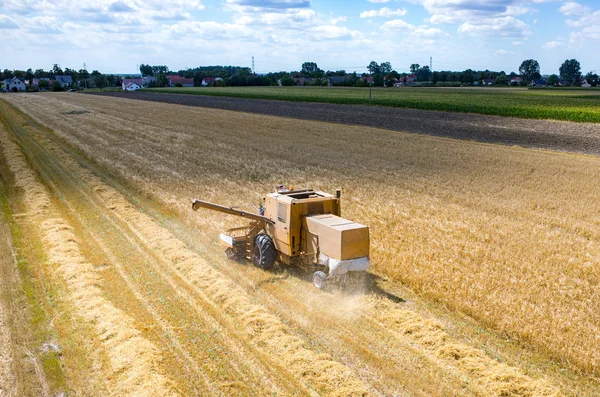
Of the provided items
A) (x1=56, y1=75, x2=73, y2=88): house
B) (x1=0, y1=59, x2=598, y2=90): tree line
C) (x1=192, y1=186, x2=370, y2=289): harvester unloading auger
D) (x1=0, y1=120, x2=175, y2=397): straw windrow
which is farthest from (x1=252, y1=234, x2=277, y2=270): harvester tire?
(x1=56, y1=75, x2=73, y2=88): house

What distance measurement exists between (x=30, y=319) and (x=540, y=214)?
16185mm

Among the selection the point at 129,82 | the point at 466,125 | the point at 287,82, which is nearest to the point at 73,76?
the point at 129,82

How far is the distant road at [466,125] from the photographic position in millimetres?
37062

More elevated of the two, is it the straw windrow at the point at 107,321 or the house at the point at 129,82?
the house at the point at 129,82

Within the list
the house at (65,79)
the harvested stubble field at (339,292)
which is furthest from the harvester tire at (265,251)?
the house at (65,79)

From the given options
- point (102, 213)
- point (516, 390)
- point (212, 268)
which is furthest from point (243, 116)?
point (516, 390)

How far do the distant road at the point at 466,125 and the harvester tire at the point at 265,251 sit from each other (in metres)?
29.4

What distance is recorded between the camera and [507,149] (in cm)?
3359

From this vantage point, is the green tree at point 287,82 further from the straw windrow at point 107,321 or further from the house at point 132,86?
the straw windrow at point 107,321

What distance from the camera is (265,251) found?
1261 cm

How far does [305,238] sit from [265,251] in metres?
1.28

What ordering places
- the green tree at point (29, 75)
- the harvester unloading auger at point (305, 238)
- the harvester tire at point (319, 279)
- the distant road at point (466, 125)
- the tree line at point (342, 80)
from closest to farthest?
the harvester unloading auger at point (305, 238), the harvester tire at point (319, 279), the distant road at point (466, 125), the tree line at point (342, 80), the green tree at point (29, 75)

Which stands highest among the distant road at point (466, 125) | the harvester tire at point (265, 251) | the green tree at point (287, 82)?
the green tree at point (287, 82)

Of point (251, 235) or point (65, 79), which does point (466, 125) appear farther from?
point (65, 79)
